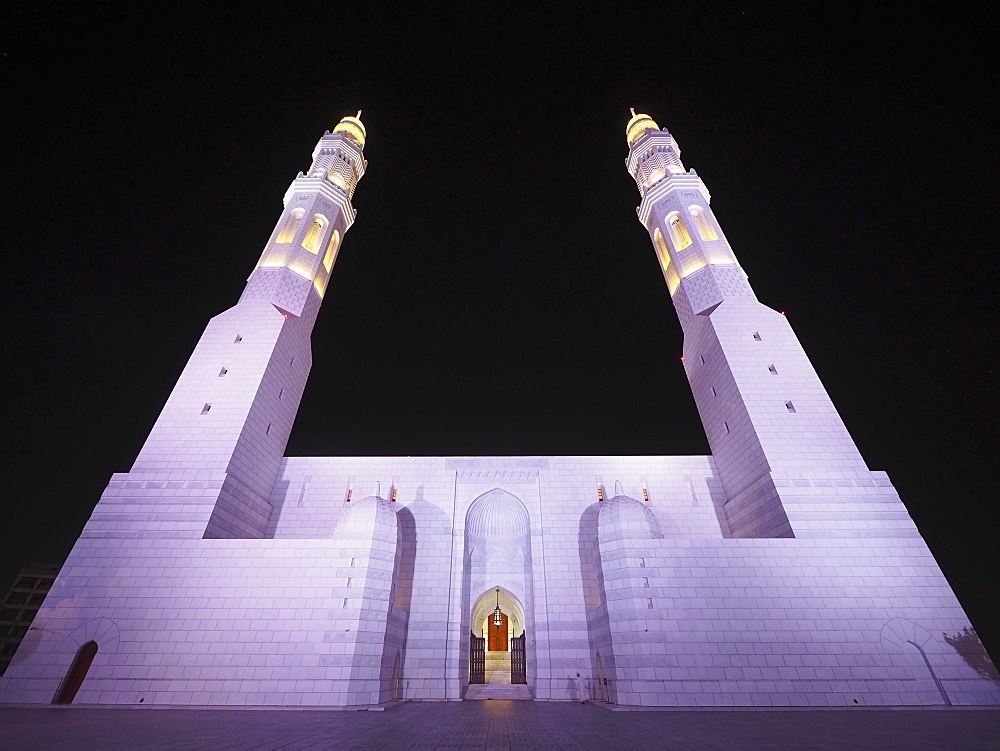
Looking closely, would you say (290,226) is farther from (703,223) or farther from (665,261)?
(703,223)

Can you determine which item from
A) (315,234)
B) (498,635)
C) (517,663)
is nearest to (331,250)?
(315,234)

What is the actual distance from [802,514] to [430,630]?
1395cm

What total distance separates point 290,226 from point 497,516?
18485mm

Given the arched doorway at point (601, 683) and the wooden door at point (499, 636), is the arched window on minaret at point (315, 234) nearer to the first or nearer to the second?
the arched doorway at point (601, 683)

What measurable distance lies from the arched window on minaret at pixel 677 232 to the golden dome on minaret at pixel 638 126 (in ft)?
30.5

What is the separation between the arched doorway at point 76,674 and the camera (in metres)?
13.1

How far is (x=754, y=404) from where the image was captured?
1797 cm

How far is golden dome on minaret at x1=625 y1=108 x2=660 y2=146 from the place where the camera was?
31.3 m

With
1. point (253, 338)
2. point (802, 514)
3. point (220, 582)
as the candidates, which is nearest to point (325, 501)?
point (220, 582)

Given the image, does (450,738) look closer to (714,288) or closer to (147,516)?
(147,516)

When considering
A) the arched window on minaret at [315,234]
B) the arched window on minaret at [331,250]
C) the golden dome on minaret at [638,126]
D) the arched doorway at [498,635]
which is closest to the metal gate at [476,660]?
the arched doorway at [498,635]

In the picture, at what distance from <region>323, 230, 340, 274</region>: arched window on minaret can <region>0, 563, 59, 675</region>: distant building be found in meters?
34.7

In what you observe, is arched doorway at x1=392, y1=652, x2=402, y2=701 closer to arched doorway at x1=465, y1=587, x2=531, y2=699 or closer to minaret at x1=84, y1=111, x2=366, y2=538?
arched doorway at x1=465, y1=587, x2=531, y2=699

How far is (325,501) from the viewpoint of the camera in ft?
68.5
